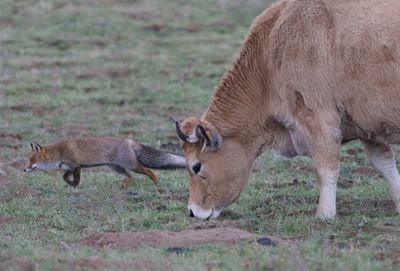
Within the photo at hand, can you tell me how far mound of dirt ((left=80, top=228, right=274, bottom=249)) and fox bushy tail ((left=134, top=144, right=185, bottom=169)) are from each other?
169 inches

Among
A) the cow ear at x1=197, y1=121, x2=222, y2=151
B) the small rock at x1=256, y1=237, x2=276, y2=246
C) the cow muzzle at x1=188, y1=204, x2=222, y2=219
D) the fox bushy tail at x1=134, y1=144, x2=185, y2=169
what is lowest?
the fox bushy tail at x1=134, y1=144, x2=185, y2=169

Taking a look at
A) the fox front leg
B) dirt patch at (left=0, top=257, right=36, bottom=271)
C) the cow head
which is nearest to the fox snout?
the fox front leg

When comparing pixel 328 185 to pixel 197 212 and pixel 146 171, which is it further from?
pixel 146 171

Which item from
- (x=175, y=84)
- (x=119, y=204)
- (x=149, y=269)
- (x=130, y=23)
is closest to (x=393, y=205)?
(x=119, y=204)

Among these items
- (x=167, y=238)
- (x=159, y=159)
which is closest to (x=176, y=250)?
(x=167, y=238)

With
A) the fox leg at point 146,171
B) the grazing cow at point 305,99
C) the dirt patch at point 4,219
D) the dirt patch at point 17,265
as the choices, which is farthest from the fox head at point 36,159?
the dirt patch at point 17,265

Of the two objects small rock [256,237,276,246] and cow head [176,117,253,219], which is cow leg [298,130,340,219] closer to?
cow head [176,117,253,219]

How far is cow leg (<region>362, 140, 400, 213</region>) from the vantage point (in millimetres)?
10492

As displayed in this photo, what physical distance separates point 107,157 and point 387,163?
4414mm

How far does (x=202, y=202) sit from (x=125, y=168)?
3547mm

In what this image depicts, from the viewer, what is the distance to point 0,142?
15.5 meters

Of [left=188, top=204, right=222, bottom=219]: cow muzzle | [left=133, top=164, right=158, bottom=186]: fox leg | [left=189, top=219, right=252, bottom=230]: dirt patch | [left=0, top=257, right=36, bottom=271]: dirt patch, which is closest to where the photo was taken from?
[left=0, top=257, right=36, bottom=271]: dirt patch

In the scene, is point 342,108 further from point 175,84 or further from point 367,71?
point 175,84

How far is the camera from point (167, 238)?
28.7 feet
